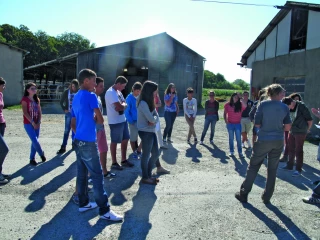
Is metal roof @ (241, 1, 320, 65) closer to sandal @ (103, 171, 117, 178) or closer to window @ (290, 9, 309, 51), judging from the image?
window @ (290, 9, 309, 51)

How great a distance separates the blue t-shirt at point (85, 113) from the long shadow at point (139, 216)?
1.18m

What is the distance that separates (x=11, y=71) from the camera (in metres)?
20.2

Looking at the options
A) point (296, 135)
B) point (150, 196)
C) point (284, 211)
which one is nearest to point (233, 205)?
point (284, 211)

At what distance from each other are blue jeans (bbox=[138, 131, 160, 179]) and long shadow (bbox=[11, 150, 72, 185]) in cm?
211

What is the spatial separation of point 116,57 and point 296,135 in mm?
16704

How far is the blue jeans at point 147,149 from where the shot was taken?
4586 millimetres

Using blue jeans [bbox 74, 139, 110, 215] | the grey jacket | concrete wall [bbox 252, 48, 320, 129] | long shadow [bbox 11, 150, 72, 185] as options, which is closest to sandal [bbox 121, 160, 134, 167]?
long shadow [bbox 11, 150, 72, 185]

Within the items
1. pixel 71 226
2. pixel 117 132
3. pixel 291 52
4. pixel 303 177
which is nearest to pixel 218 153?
pixel 303 177

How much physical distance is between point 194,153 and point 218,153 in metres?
0.69

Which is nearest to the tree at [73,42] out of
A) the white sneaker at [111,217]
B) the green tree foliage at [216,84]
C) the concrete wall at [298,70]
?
the green tree foliage at [216,84]

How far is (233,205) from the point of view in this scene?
13.3 feet

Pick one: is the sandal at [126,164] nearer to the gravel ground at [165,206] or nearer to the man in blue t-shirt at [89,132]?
the gravel ground at [165,206]

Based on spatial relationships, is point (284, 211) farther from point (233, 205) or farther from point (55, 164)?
point (55, 164)

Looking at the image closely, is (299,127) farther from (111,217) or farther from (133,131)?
(111,217)
